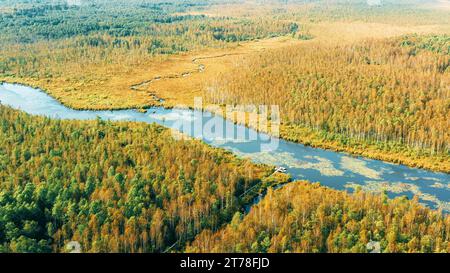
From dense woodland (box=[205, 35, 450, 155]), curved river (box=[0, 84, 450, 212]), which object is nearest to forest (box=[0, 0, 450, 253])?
dense woodland (box=[205, 35, 450, 155])

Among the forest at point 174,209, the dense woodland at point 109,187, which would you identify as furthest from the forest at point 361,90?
the dense woodland at point 109,187

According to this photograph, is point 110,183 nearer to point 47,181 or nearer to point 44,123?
point 47,181

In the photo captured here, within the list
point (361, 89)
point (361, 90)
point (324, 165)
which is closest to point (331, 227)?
point (324, 165)

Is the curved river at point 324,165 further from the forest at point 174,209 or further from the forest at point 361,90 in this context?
the forest at point 361,90

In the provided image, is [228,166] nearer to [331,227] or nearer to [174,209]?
[174,209]

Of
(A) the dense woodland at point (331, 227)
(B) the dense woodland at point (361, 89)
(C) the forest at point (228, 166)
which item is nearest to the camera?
(A) the dense woodland at point (331, 227)

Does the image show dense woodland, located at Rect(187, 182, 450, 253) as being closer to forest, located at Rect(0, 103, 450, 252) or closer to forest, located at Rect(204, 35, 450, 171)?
forest, located at Rect(0, 103, 450, 252)

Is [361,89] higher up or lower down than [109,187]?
higher up
